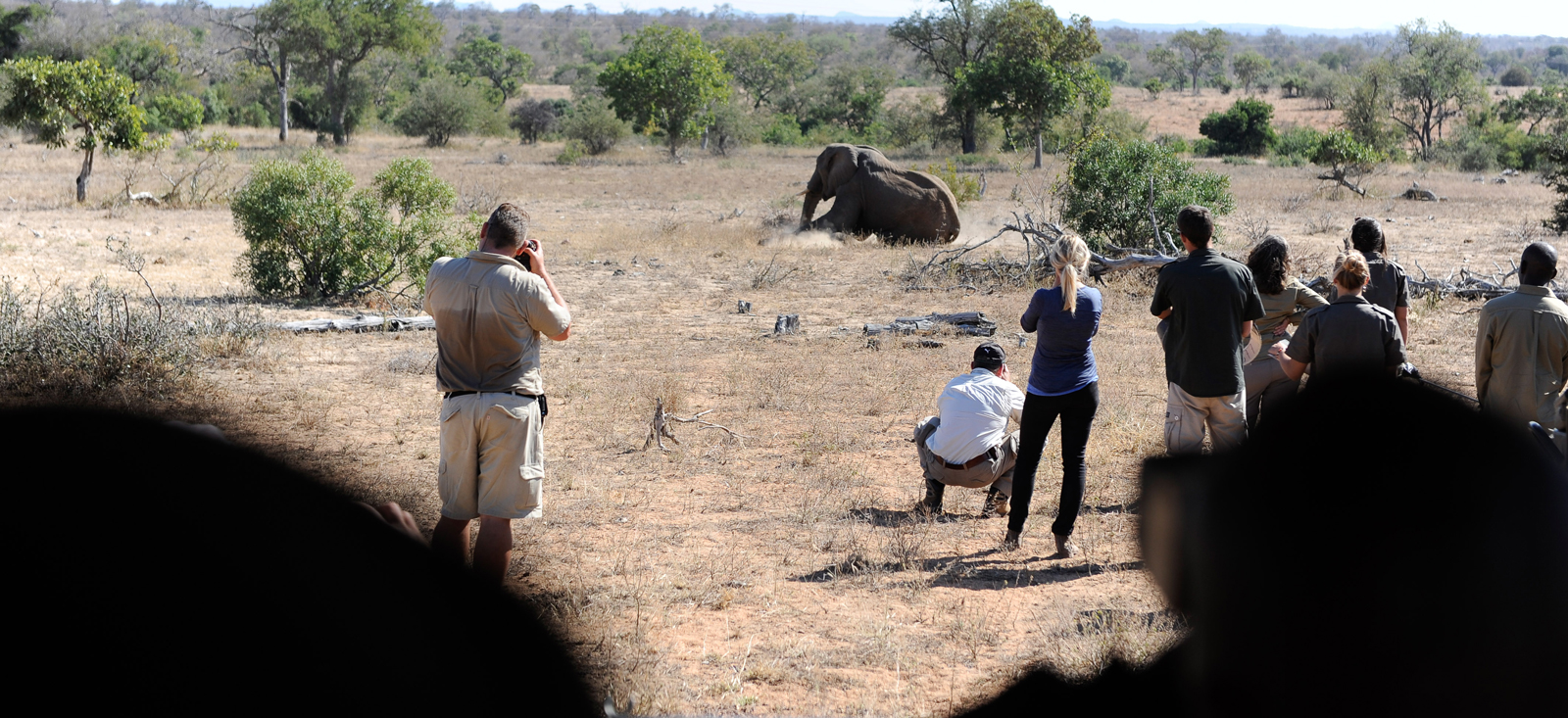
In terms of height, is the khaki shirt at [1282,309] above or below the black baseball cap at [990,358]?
above

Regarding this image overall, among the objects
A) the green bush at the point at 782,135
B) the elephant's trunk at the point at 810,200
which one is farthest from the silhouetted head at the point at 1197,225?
the green bush at the point at 782,135

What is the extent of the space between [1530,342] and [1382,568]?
4.95m

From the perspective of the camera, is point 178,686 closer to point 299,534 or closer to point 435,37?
point 299,534

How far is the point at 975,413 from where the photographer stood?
18.0 ft

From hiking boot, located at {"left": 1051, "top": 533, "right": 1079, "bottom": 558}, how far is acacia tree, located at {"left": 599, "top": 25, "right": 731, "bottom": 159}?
31144 mm

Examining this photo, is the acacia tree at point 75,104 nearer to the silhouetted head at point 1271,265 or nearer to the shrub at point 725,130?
the silhouetted head at point 1271,265

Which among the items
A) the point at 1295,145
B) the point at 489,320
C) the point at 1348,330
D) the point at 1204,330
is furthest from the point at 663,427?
the point at 1295,145

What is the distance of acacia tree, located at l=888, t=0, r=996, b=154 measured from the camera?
3778 centimetres

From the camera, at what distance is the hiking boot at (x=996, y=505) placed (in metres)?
5.86

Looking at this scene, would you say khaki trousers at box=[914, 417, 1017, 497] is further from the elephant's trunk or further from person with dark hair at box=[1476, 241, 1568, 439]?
the elephant's trunk

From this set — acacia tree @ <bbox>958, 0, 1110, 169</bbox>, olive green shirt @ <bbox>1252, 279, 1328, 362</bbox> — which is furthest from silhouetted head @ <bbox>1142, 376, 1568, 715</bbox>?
acacia tree @ <bbox>958, 0, 1110, 169</bbox>

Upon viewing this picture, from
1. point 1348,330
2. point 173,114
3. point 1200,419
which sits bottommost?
point 1200,419

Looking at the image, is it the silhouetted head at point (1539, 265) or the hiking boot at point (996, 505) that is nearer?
the silhouetted head at point (1539, 265)

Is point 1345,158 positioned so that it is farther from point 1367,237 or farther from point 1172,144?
point 1367,237
